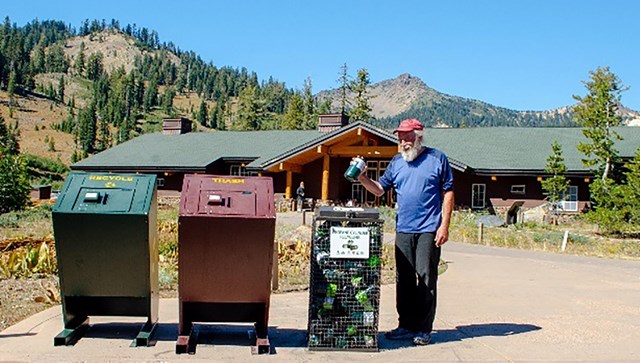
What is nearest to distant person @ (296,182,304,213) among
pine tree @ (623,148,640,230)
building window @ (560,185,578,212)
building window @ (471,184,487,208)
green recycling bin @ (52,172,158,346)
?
building window @ (471,184,487,208)

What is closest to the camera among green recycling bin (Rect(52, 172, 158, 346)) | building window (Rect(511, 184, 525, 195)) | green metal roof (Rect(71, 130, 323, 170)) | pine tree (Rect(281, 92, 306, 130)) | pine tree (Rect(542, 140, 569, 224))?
green recycling bin (Rect(52, 172, 158, 346))

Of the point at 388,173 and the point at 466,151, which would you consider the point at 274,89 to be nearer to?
the point at 466,151

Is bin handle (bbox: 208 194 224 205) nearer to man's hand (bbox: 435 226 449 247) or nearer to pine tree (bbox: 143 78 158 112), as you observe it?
man's hand (bbox: 435 226 449 247)

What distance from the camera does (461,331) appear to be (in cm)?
674

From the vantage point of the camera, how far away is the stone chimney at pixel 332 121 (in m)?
35.7

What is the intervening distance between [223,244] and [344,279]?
110cm

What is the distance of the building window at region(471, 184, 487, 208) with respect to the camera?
29.9 metres

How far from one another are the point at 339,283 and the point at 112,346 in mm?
2057

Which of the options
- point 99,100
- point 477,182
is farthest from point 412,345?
point 99,100

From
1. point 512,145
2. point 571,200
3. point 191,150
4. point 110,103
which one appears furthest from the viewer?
point 110,103

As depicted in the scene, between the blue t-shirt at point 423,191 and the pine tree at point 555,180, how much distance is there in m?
22.5

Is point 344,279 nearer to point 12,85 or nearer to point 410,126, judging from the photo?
point 410,126

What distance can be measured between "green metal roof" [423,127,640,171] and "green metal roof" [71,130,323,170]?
780cm

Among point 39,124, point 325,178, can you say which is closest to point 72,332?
point 325,178
